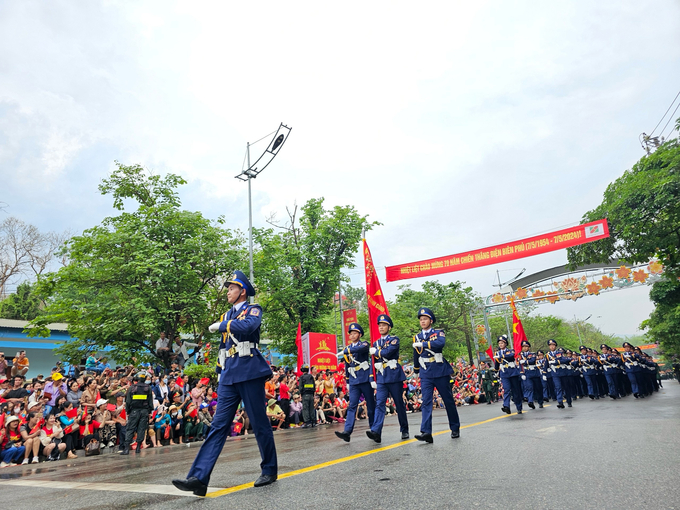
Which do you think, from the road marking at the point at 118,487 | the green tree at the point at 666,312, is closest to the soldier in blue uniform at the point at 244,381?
the road marking at the point at 118,487

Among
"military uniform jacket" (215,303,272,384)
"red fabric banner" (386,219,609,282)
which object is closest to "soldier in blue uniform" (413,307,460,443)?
→ "military uniform jacket" (215,303,272,384)

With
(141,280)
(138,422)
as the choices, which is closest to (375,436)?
(138,422)

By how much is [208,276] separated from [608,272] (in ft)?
76.9

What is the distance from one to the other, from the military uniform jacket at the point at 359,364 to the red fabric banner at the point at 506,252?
12.8 metres

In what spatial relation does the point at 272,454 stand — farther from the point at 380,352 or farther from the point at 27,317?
the point at 27,317

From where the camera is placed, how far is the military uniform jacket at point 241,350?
4.48 metres

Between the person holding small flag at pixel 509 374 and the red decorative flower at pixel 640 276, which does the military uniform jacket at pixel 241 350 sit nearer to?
the person holding small flag at pixel 509 374

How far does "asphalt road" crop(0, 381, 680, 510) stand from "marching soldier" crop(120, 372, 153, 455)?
16.3 feet

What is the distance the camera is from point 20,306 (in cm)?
3469

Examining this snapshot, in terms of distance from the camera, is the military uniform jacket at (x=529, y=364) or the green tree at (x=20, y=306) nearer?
the military uniform jacket at (x=529, y=364)

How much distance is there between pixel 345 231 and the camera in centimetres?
3106

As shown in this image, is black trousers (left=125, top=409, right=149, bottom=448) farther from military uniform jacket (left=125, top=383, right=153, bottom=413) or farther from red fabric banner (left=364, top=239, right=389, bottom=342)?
red fabric banner (left=364, top=239, right=389, bottom=342)

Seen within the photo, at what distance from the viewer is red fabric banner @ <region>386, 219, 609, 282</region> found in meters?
17.9

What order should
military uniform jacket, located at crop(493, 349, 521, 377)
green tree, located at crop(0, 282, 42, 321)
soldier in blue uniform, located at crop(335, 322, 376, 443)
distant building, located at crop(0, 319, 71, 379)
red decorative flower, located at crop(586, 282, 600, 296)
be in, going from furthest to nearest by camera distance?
1. green tree, located at crop(0, 282, 42, 321)
2. red decorative flower, located at crop(586, 282, 600, 296)
3. distant building, located at crop(0, 319, 71, 379)
4. military uniform jacket, located at crop(493, 349, 521, 377)
5. soldier in blue uniform, located at crop(335, 322, 376, 443)
